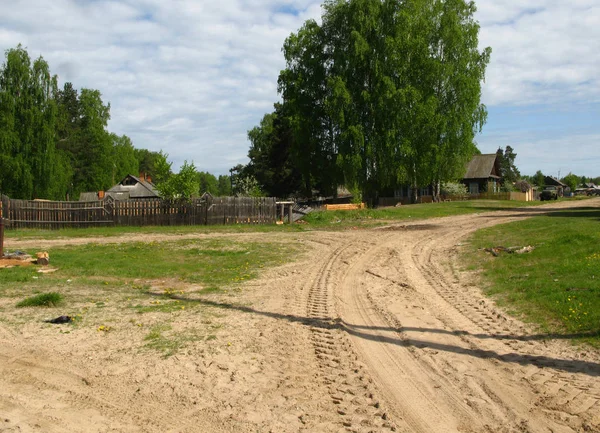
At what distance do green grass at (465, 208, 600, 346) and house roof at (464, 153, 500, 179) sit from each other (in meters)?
51.1

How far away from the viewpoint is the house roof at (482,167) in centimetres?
6781

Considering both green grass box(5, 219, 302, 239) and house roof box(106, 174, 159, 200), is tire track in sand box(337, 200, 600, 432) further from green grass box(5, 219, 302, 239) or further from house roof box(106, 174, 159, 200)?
house roof box(106, 174, 159, 200)

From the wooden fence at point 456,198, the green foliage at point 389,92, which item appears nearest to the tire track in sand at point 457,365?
the green foliage at point 389,92

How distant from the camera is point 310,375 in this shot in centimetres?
631

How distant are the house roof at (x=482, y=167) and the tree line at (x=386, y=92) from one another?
22.0 m

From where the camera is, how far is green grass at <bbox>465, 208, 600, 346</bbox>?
27.4 ft

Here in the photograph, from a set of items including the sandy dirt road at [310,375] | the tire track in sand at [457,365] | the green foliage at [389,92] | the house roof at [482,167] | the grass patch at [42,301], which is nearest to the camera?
the sandy dirt road at [310,375]

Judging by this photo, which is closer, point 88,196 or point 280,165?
point 280,165

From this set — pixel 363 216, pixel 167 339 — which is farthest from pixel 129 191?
pixel 167 339

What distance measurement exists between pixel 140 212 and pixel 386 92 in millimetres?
20386

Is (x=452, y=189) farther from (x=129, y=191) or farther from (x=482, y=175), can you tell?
(x=129, y=191)

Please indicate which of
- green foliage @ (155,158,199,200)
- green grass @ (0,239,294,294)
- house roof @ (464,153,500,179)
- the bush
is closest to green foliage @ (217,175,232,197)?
house roof @ (464,153,500,179)

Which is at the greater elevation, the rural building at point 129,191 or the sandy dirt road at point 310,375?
the rural building at point 129,191

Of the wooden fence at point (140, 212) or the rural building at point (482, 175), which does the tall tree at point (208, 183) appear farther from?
the wooden fence at point (140, 212)
